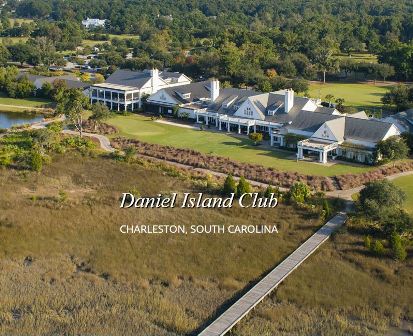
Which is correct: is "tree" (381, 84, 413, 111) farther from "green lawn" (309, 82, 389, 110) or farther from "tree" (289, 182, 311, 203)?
"tree" (289, 182, 311, 203)

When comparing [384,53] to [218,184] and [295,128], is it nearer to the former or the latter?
[295,128]

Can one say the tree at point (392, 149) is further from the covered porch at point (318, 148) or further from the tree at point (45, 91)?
the tree at point (45, 91)

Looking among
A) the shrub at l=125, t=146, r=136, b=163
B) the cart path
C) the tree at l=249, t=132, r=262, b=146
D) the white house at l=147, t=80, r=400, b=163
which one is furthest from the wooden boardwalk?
the tree at l=249, t=132, r=262, b=146

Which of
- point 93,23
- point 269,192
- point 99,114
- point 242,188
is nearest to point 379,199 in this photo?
point 269,192

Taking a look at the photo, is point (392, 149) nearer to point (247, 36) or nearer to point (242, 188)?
point (242, 188)

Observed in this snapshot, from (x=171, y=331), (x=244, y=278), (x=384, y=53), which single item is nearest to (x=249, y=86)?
(x=384, y=53)

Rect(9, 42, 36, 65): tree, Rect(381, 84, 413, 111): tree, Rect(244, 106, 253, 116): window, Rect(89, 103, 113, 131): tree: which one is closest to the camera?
Rect(244, 106, 253, 116): window

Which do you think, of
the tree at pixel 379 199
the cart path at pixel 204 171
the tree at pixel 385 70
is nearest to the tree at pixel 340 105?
the cart path at pixel 204 171
